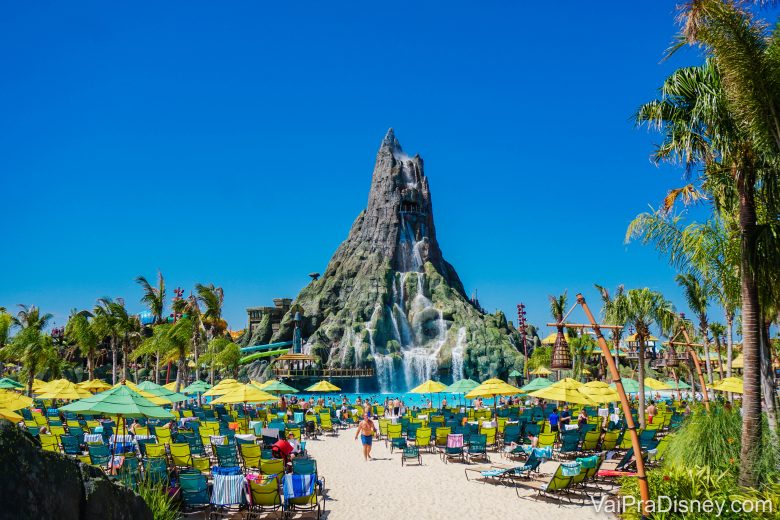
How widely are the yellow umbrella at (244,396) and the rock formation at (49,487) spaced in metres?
15.2

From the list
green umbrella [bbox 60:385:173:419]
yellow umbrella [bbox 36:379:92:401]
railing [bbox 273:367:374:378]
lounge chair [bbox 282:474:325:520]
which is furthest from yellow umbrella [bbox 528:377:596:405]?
railing [bbox 273:367:374:378]

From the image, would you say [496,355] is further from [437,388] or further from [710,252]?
[710,252]

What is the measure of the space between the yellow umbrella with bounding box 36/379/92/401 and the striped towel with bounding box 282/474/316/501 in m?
17.7

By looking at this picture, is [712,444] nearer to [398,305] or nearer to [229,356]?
[229,356]

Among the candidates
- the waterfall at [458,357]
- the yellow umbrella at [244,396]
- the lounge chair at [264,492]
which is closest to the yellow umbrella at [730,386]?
the yellow umbrella at [244,396]

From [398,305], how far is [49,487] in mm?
67522

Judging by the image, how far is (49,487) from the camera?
4.76 m

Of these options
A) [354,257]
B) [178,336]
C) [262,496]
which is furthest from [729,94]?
[354,257]

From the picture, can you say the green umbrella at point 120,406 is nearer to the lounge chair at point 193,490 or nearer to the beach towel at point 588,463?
the lounge chair at point 193,490

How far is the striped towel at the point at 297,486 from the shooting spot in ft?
32.7

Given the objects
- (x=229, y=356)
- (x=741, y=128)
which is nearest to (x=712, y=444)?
(x=741, y=128)

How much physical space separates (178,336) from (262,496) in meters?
21.7

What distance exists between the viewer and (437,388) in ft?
85.8

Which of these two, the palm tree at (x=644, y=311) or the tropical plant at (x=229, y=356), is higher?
the palm tree at (x=644, y=311)
